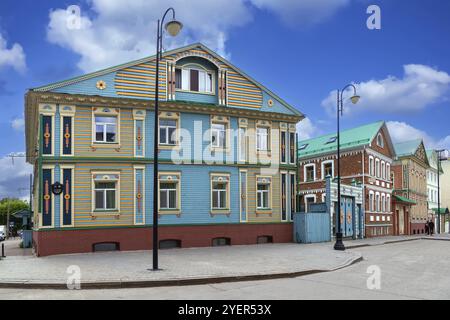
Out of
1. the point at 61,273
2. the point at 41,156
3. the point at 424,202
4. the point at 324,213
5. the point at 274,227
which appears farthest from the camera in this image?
the point at 424,202

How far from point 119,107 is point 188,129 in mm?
3760

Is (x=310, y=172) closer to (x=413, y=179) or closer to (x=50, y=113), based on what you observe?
(x=413, y=179)

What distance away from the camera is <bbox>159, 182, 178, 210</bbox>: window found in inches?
898

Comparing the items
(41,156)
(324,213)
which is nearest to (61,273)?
(41,156)

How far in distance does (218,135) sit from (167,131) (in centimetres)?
299

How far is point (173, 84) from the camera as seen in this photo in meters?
23.4

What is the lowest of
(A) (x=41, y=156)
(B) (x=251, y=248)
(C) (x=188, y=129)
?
(B) (x=251, y=248)

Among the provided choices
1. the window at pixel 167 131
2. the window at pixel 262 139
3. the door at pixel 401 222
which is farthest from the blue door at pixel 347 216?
the window at pixel 167 131

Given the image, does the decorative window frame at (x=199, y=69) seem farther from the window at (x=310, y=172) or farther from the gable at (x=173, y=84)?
the window at (x=310, y=172)

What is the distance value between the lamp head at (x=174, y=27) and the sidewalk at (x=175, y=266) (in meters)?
7.48

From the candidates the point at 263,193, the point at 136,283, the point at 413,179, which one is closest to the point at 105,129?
the point at 263,193

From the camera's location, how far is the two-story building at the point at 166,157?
2036cm

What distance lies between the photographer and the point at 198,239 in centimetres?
2327
